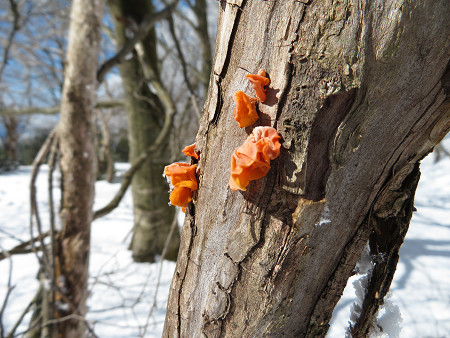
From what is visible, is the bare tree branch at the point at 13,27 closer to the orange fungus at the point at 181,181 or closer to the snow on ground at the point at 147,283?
the snow on ground at the point at 147,283

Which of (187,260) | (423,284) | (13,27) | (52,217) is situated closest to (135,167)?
(52,217)

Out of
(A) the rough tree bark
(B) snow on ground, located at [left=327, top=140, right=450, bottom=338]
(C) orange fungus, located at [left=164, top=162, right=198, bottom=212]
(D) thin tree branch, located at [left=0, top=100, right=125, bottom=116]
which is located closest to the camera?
(A) the rough tree bark

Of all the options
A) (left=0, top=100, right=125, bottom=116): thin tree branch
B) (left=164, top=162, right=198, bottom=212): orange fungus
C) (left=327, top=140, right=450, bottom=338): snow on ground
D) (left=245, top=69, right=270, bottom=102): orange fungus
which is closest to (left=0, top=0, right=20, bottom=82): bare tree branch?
(left=0, top=100, right=125, bottom=116): thin tree branch

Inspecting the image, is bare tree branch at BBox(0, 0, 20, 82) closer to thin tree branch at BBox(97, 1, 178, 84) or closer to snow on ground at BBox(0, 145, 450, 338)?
thin tree branch at BBox(97, 1, 178, 84)

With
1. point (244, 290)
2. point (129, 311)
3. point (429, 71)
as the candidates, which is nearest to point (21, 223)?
point (129, 311)

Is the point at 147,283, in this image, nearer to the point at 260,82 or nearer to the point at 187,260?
the point at 187,260

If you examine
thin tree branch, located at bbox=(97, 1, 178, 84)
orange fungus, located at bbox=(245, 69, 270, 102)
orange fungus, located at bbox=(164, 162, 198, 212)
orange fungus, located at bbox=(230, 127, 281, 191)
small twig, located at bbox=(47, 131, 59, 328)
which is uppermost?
thin tree branch, located at bbox=(97, 1, 178, 84)

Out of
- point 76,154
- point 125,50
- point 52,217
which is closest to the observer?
point 52,217
